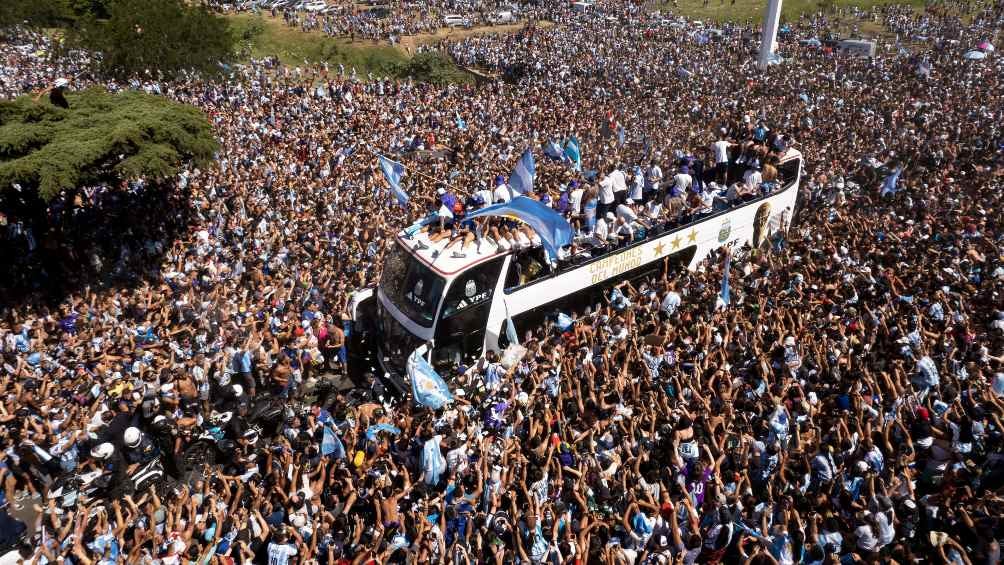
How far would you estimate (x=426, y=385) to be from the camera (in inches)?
349

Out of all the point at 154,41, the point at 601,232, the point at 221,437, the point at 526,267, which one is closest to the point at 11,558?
the point at 221,437

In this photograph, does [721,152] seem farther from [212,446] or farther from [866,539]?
[212,446]

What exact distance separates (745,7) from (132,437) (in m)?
54.0

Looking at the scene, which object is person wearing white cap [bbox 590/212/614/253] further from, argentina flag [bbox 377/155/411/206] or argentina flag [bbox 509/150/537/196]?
argentina flag [bbox 377/155/411/206]

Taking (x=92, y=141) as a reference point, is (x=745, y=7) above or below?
below

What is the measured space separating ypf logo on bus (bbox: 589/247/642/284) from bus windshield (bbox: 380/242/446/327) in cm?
299

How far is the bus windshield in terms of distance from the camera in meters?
9.65

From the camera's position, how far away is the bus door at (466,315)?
968 cm

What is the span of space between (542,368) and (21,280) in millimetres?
12037

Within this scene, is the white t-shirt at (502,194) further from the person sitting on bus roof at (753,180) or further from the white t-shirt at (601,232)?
the person sitting on bus roof at (753,180)

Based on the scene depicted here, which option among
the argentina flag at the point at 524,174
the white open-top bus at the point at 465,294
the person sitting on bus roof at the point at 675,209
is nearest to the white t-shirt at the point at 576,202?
the argentina flag at the point at 524,174

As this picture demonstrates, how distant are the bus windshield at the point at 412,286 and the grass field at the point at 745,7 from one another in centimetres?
4568

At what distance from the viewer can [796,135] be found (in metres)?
22.3

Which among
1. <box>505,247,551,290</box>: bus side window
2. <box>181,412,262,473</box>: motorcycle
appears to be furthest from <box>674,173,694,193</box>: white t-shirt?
<box>181,412,262,473</box>: motorcycle
